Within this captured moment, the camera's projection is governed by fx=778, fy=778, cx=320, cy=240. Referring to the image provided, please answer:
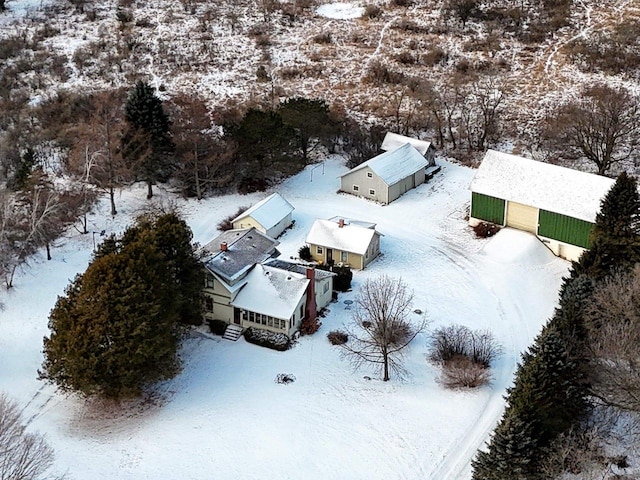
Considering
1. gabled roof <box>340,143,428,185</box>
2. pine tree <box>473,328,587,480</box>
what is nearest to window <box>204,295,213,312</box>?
pine tree <box>473,328,587,480</box>

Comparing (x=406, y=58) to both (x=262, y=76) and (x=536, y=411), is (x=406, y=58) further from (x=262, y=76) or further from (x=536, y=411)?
(x=536, y=411)

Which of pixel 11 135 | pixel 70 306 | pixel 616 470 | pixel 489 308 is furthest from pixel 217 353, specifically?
pixel 11 135

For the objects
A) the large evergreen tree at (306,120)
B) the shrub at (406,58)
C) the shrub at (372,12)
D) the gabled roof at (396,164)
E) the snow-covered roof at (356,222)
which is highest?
the shrub at (372,12)

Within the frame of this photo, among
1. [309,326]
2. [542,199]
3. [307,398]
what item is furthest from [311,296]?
[542,199]

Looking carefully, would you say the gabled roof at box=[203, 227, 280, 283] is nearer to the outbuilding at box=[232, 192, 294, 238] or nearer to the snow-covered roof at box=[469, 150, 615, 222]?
the outbuilding at box=[232, 192, 294, 238]

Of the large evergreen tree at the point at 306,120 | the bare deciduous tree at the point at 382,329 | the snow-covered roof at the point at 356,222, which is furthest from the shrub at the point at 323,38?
the bare deciduous tree at the point at 382,329

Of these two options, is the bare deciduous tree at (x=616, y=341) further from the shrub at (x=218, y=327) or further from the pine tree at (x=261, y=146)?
the pine tree at (x=261, y=146)
